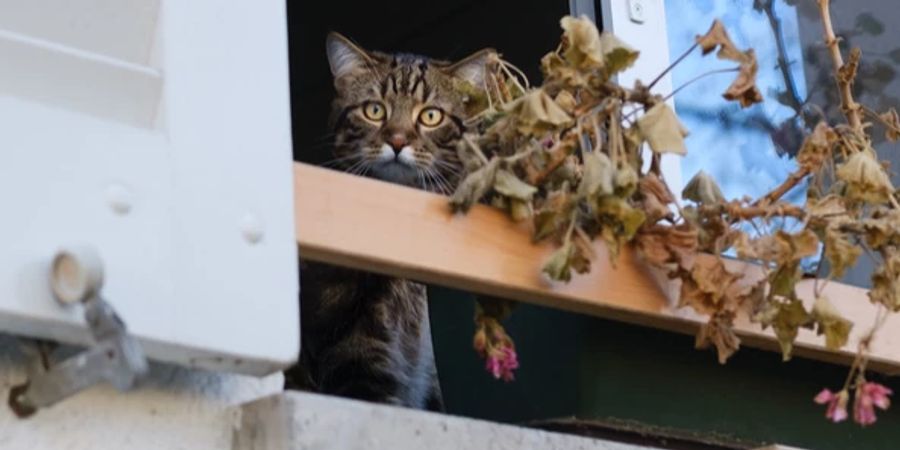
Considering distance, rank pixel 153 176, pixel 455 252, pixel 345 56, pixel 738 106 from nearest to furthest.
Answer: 1. pixel 153 176
2. pixel 455 252
3. pixel 738 106
4. pixel 345 56

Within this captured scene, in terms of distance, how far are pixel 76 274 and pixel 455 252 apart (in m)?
0.43

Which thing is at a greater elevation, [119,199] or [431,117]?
[119,199]

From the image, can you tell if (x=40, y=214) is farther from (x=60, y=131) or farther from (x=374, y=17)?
(x=374, y=17)

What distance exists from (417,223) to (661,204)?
0.27m

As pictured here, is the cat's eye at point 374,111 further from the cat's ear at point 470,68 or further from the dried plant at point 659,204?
the dried plant at point 659,204

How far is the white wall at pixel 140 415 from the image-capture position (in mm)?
981

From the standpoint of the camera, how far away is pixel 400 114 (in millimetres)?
2285

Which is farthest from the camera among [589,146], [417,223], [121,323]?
[589,146]

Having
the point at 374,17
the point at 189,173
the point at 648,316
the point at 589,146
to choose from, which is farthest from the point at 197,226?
the point at 374,17

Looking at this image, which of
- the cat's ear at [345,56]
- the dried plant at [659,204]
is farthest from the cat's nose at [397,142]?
the dried plant at [659,204]

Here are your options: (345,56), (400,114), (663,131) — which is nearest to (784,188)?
(663,131)

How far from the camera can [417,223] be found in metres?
1.26

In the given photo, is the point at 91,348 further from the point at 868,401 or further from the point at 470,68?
the point at 470,68

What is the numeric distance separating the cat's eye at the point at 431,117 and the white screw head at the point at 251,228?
1223 millimetres
